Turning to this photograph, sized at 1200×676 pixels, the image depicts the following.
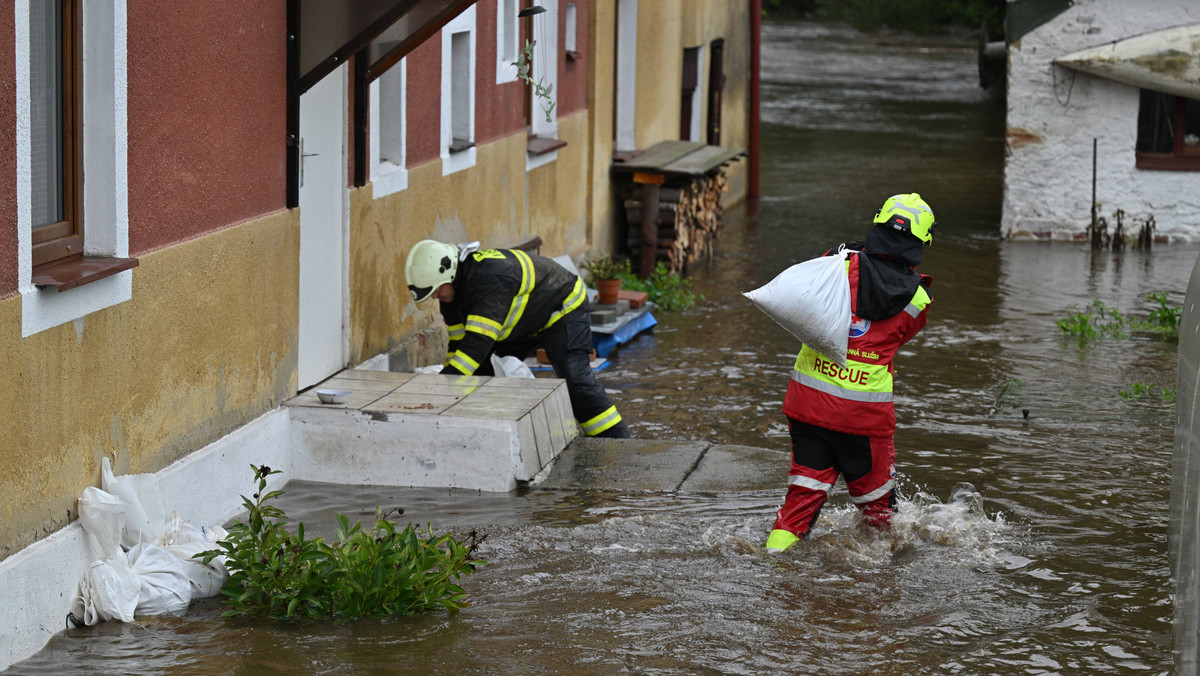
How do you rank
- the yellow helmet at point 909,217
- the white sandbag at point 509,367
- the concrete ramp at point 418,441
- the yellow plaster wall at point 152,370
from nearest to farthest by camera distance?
the yellow plaster wall at point 152,370 → the yellow helmet at point 909,217 → the concrete ramp at point 418,441 → the white sandbag at point 509,367

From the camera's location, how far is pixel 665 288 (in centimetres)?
1338

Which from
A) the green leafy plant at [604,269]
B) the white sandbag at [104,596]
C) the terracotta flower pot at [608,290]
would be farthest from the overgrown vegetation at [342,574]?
the green leafy plant at [604,269]

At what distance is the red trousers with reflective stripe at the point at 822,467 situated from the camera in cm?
630

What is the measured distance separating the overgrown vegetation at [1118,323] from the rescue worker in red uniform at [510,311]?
482 cm

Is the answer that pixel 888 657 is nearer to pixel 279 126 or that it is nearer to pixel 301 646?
pixel 301 646

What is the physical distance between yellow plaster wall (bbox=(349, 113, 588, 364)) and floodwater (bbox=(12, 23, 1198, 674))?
1382mm

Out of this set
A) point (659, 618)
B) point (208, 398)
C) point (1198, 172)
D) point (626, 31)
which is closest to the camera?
point (659, 618)

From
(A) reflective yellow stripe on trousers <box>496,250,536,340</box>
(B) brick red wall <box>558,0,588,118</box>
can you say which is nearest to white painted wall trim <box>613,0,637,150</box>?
(B) brick red wall <box>558,0,588,118</box>

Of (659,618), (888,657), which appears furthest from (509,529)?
(888,657)

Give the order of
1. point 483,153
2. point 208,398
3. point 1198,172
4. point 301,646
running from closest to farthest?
1. point 301,646
2. point 208,398
3. point 483,153
4. point 1198,172

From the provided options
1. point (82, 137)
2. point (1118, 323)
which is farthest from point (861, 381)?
point (1118, 323)

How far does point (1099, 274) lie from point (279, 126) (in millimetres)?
10086

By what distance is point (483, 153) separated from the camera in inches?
424

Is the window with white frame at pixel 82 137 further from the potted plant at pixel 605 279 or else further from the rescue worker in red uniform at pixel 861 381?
the potted plant at pixel 605 279
